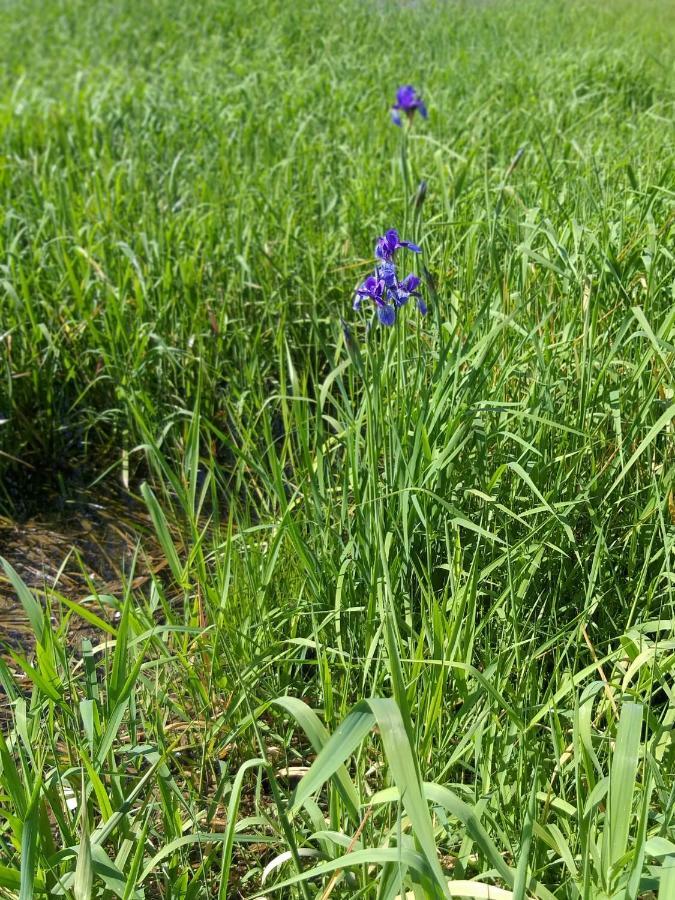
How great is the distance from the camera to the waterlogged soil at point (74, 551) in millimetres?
1991

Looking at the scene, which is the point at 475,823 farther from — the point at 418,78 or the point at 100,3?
the point at 100,3

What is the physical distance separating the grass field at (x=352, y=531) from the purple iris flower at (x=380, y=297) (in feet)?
0.28

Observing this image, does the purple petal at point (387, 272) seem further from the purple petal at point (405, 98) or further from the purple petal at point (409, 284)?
the purple petal at point (405, 98)

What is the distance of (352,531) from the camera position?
167 cm

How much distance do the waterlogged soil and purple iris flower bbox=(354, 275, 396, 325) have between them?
82 cm

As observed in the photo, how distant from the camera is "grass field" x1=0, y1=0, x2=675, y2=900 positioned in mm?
1176

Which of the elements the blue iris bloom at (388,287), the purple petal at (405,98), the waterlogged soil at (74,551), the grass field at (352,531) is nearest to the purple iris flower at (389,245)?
the blue iris bloom at (388,287)

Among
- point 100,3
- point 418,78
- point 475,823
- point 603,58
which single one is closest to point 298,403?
point 475,823

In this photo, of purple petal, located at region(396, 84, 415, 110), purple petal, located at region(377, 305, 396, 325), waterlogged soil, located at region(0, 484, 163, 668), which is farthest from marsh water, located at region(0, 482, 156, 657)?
purple petal, located at region(396, 84, 415, 110)

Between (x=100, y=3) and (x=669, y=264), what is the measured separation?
8394 mm

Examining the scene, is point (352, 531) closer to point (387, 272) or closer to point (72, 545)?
point (387, 272)

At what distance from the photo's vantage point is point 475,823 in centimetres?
105

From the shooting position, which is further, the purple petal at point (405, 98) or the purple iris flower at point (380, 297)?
the purple petal at point (405, 98)

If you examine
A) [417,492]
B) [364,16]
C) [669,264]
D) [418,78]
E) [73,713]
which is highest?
[364,16]
